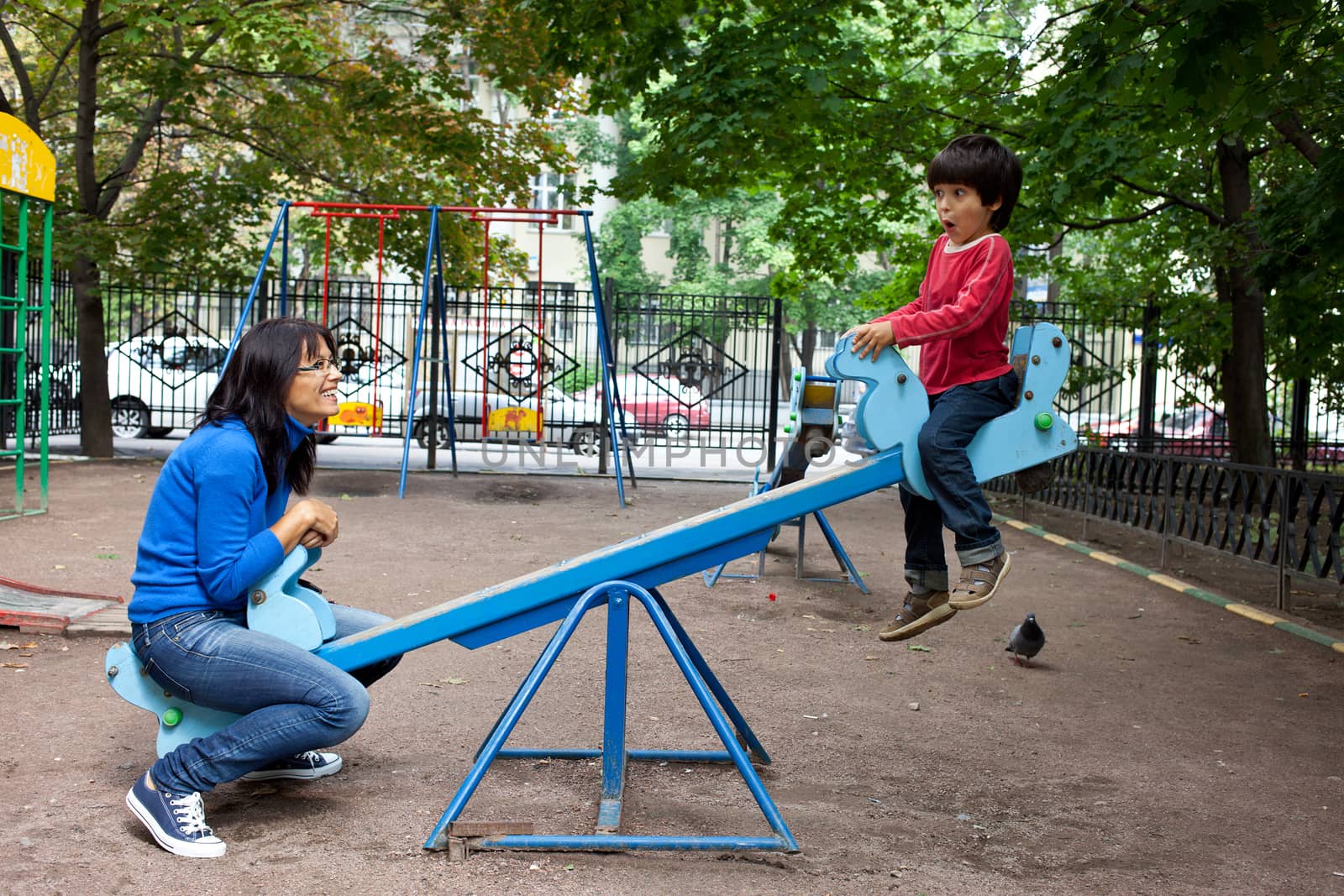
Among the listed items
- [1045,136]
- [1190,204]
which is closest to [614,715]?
[1045,136]

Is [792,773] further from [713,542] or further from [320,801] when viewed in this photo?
[320,801]

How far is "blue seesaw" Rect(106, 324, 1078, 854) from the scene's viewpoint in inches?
131

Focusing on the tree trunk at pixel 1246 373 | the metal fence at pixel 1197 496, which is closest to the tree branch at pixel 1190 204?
the tree trunk at pixel 1246 373

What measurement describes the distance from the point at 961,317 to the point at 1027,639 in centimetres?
281

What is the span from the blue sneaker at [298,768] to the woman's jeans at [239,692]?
20.6 inches

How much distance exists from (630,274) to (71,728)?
32385mm

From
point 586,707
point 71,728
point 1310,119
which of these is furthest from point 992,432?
point 1310,119

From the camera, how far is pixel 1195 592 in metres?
8.06

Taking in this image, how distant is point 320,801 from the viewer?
365cm

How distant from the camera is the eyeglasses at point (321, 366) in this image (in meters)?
3.39

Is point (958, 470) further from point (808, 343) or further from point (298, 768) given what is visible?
point (808, 343)

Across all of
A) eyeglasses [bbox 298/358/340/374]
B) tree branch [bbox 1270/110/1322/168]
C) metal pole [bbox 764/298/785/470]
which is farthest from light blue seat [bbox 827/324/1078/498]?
metal pole [bbox 764/298/785/470]

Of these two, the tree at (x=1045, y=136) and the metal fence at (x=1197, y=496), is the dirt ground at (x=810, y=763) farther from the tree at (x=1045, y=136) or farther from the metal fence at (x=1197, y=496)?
the tree at (x=1045, y=136)

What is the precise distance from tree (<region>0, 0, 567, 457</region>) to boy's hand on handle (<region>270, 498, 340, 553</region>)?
9.92 metres
